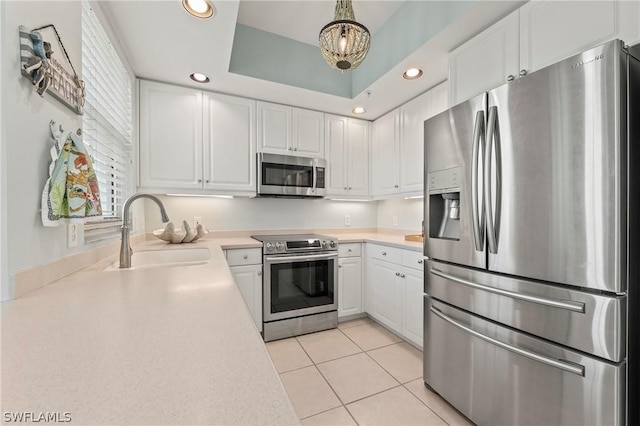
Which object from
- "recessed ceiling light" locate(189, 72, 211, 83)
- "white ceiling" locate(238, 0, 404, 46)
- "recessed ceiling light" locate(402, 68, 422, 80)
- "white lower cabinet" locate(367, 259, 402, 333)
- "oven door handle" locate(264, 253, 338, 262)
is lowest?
"white lower cabinet" locate(367, 259, 402, 333)

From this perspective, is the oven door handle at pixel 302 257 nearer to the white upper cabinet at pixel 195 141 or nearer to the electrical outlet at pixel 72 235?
the white upper cabinet at pixel 195 141

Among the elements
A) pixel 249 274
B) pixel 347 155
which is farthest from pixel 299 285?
pixel 347 155

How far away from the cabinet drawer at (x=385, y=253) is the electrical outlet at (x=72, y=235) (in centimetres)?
214

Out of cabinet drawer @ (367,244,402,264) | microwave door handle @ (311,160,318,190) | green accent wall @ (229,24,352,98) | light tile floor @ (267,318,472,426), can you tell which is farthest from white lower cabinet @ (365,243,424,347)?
green accent wall @ (229,24,352,98)

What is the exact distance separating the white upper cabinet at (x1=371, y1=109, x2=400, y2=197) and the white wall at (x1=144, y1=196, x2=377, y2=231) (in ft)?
1.65

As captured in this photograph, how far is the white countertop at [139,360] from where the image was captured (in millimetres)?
362

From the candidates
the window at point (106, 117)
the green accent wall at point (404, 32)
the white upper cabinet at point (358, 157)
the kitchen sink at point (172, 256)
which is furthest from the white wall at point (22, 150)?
the white upper cabinet at point (358, 157)

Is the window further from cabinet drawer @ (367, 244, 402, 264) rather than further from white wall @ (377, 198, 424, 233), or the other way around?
white wall @ (377, 198, 424, 233)

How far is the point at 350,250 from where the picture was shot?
285 centimetres

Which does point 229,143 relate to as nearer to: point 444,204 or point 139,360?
point 444,204

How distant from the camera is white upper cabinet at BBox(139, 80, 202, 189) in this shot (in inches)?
93.4

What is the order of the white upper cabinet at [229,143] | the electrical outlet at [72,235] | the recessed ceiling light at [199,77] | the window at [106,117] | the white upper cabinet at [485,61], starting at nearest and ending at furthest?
the electrical outlet at [72,235] < the window at [106,117] < the white upper cabinet at [485,61] < the recessed ceiling light at [199,77] < the white upper cabinet at [229,143]

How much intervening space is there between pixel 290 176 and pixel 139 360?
7.99 ft

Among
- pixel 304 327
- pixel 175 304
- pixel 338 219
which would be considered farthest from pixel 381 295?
pixel 175 304
